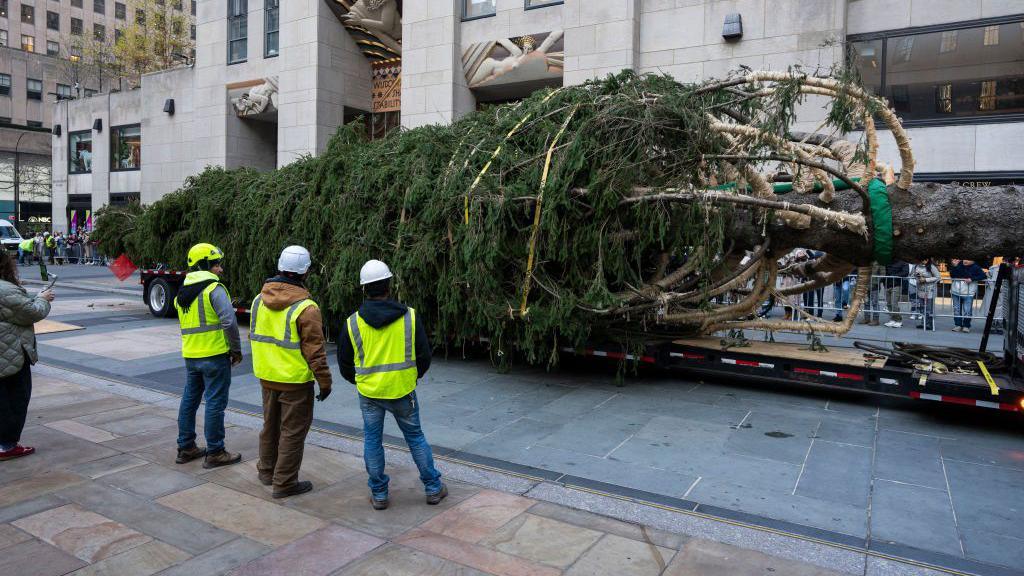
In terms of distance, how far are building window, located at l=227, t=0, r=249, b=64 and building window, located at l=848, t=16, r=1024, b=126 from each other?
786 inches

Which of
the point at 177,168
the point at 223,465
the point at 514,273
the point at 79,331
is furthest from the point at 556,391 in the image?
the point at 177,168

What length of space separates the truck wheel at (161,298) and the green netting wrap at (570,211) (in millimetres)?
6054

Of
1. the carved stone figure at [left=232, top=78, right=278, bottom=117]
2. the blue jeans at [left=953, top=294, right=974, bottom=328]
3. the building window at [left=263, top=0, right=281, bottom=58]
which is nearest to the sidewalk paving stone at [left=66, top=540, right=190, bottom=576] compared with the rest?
the blue jeans at [left=953, top=294, right=974, bottom=328]

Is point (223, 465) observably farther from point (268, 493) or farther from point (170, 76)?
point (170, 76)

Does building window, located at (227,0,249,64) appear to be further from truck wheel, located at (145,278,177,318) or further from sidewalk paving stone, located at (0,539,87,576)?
sidewalk paving stone, located at (0,539,87,576)

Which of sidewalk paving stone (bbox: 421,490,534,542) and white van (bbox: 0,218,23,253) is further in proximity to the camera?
white van (bbox: 0,218,23,253)

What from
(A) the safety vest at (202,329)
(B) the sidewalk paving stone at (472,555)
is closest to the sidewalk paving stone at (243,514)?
(B) the sidewalk paving stone at (472,555)

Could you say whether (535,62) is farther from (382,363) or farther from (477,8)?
(382,363)

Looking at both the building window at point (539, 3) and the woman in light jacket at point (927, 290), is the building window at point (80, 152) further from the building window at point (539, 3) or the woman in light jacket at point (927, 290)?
the woman in light jacket at point (927, 290)

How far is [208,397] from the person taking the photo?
18.3ft

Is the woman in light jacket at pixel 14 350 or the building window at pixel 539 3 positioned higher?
the building window at pixel 539 3

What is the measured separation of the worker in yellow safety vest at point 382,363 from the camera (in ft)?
15.3

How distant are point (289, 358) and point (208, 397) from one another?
116cm

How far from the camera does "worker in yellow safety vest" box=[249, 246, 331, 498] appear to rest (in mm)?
4895
